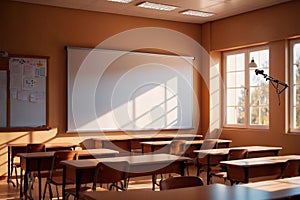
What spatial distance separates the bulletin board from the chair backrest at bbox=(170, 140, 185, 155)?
7.97 ft

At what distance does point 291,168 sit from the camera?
477cm

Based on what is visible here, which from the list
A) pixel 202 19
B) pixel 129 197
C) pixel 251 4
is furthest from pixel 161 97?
pixel 129 197

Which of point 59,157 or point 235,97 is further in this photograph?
point 235,97

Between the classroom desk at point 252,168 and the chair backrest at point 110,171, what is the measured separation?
1184mm

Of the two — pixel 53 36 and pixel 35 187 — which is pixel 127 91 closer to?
pixel 53 36

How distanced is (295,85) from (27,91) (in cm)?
491

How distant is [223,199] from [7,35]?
19.2 feet

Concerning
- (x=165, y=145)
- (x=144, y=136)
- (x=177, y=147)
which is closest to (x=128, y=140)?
(x=144, y=136)

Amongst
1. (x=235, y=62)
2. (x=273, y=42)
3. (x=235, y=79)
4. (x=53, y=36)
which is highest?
(x=53, y=36)

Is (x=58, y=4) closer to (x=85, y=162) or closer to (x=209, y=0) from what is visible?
(x=209, y=0)

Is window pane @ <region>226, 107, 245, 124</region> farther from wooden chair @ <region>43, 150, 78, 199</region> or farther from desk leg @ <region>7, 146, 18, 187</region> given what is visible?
desk leg @ <region>7, 146, 18, 187</region>

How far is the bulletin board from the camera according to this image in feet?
23.8

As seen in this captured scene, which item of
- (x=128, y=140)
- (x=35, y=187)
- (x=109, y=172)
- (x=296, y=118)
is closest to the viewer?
(x=109, y=172)

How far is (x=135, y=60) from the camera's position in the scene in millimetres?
8492
